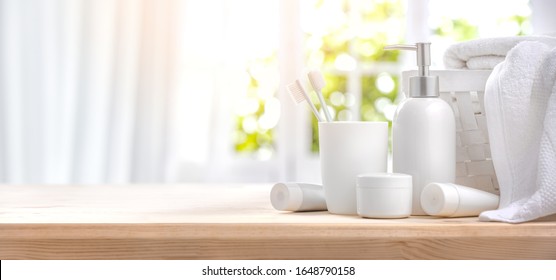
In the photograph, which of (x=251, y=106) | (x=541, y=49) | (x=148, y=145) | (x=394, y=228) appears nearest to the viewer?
(x=394, y=228)

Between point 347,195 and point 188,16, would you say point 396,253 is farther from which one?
point 188,16

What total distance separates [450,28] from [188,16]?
82.1 inches

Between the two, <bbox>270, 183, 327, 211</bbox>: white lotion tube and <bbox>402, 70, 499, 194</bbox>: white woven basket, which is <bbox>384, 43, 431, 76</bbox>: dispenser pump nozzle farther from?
<bbox>270, 183, 327, 211</bbox>: white lotion tube

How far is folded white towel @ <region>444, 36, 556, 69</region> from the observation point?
849 millimetres

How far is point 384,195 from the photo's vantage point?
2.45ft

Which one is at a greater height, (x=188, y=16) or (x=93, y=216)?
(x=188, y=16)

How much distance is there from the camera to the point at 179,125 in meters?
3.14

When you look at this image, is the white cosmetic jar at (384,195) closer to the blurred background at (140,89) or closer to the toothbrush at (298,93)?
the toothbrush at (298,93)

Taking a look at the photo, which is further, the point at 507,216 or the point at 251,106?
the point at 251,106

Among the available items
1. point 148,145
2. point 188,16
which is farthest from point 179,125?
point 188,16

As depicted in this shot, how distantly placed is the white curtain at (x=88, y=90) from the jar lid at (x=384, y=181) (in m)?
2.43

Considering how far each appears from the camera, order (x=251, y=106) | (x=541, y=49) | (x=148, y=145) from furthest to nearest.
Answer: (x=251, y=106) → (x=148, y=145) → (x=541, y=49)

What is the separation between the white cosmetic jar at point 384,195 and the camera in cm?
74

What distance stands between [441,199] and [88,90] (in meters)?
2.60
